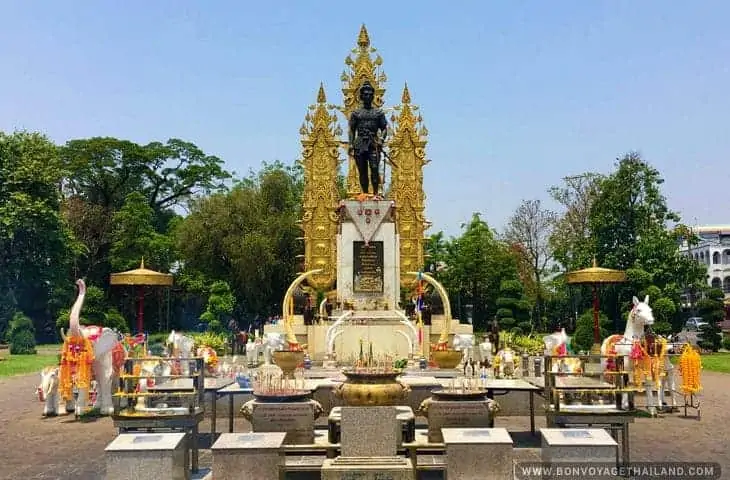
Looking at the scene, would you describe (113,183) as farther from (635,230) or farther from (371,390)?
(371,390)

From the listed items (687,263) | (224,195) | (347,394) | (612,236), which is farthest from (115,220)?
(347,394)

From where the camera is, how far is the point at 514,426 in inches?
566

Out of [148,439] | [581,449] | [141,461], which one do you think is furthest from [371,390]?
[141,461]

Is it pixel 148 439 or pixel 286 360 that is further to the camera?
pixel 286 360

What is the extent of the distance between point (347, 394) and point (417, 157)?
26.3m

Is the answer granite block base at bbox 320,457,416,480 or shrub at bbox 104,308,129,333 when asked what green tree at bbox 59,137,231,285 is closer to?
shrub at bbox 104,308,129,333

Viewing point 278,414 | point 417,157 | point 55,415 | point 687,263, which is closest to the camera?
point 278,414

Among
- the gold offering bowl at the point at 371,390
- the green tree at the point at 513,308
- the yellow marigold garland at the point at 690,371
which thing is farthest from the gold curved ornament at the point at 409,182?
the gold offering bowl at the point at 371,390

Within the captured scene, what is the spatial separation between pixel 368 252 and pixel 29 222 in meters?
24.2

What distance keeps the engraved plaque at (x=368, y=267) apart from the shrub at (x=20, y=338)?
22.5 meters

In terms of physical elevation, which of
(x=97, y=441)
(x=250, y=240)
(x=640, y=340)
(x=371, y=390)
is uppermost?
(x=250, y=240)

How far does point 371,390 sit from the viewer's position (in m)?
9.10

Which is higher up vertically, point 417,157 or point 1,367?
point 417,157

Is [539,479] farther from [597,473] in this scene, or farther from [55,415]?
[55,415]
